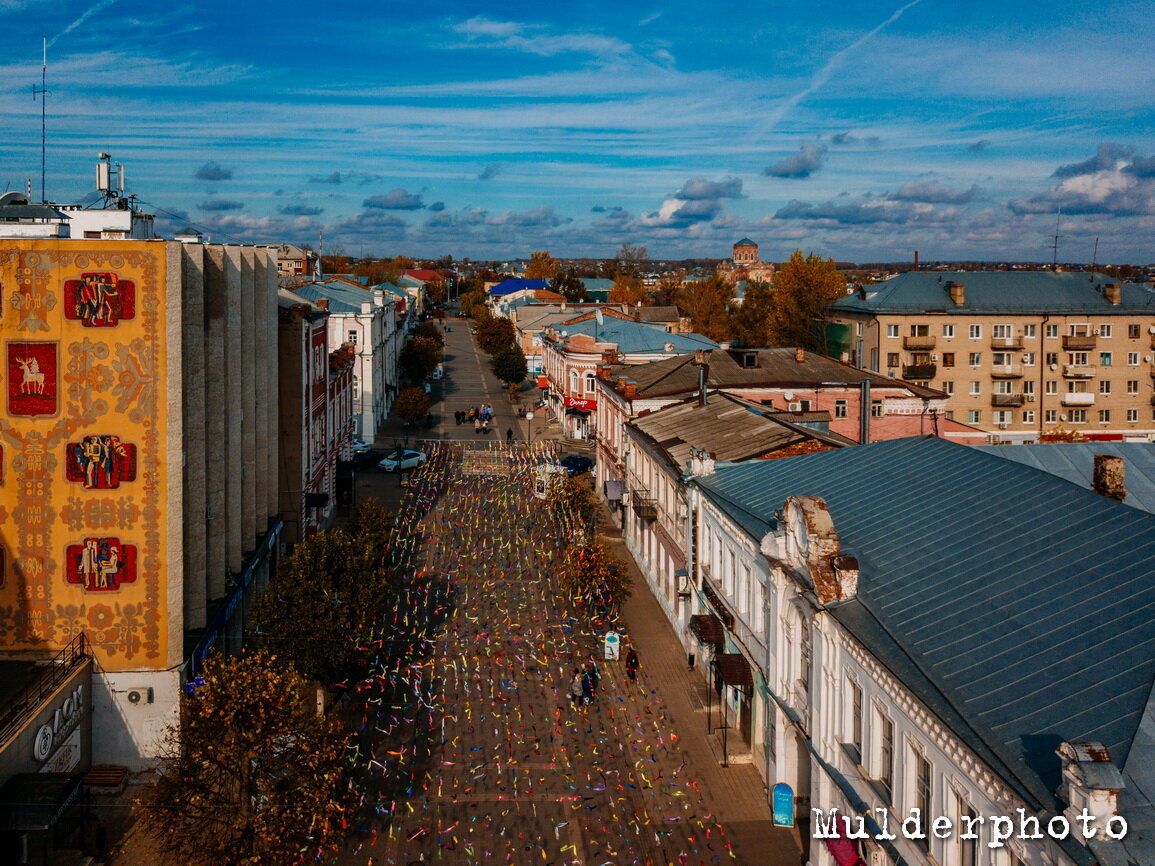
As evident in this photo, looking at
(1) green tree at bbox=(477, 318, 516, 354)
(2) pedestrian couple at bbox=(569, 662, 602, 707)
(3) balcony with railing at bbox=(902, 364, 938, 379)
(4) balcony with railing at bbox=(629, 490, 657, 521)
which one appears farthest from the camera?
(1) green tree at bbox=(477, 318, 516, 354)

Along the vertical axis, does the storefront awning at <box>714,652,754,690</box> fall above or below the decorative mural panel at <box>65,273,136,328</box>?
below

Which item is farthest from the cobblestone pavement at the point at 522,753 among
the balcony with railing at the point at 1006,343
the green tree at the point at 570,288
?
the green tree at the point at 570,288

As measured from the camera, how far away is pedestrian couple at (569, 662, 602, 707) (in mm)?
24750

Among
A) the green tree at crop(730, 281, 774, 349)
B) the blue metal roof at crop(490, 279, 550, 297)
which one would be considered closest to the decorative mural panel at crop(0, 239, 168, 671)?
the green tree at crop(730, 281, 774, 349)

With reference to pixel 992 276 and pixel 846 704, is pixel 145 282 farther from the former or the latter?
pixel 992 276

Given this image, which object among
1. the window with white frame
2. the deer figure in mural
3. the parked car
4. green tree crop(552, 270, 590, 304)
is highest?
green tree crop(552, 270, 590, 304)

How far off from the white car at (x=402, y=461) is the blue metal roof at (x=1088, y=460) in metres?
36.2

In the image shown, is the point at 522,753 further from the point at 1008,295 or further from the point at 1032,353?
the point at 1008,295

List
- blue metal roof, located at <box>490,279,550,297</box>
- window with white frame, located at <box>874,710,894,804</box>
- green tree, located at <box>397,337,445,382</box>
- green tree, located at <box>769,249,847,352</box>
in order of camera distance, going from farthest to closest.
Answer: blue metal roof, located at <box>490,279,550,297</box> < green tree, located at <box>397,337,445,382</box> < green tree, located at <box>769,249,847,352</box> < window with white frame, located at <box>874,710,894,804</box>

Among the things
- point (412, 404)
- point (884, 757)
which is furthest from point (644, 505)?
point (412, 404)

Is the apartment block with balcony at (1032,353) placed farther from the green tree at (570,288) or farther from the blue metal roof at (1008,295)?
the green tree at (570,288)

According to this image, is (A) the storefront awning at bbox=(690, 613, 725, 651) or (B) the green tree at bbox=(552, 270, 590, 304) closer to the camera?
(A) the storefront awning at bbox=(690, 613, 725, 651)

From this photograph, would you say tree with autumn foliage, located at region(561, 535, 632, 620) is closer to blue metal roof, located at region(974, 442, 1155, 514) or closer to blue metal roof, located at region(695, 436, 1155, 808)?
blue metal roof, located at region(974, 442, 1155, 514)

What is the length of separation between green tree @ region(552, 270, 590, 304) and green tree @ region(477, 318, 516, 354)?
3336 centimetres
